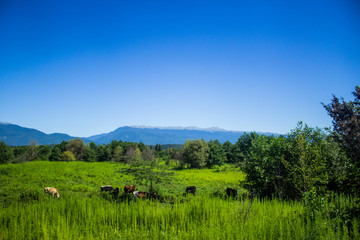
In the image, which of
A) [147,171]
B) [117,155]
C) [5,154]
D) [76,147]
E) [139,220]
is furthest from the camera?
[76,147]

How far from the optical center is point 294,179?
34.7ft

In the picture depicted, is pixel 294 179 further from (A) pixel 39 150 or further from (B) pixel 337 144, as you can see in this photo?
(A) pixel 39 150

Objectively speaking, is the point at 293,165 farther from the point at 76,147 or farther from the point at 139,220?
the point at 76,147

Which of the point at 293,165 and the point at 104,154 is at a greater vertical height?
the point at 293,165

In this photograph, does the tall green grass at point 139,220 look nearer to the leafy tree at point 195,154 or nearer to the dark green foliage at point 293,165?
the dark green foliage at point 293,165

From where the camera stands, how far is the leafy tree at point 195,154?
192 feet

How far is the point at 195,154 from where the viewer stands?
58562mm

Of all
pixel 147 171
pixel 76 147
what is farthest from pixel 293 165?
pixel 76 147

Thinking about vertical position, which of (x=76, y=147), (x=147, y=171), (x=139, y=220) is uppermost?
(x=147, y=171)

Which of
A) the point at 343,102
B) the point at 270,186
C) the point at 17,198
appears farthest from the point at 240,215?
the point at 17,198

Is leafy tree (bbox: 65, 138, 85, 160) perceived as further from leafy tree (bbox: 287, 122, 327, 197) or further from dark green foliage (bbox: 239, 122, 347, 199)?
leafy tree (bbox: 287, 122, 327, 197)

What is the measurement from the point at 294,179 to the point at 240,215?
5.82 m

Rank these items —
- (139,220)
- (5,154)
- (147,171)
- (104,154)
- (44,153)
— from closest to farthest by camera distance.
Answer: (139,220)
(147,171)
(5,154)
(44,153)
(104,154)

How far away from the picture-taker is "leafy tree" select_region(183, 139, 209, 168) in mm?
58625
